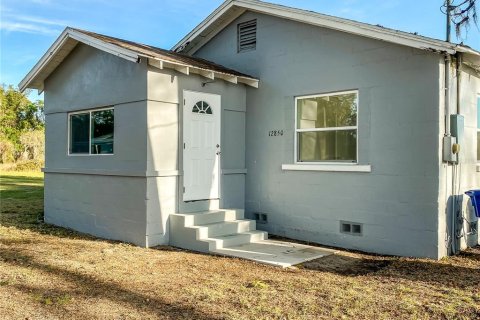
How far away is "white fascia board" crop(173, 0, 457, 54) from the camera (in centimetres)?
658

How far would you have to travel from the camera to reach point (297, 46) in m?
8.55

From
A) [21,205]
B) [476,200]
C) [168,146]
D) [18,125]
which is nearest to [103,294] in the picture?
[168,146]

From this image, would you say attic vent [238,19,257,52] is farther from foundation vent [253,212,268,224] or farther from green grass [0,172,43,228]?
green grass [0,172,43,228]

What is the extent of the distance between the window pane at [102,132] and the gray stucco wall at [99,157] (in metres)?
0.17

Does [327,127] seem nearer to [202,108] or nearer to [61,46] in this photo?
[202,108]

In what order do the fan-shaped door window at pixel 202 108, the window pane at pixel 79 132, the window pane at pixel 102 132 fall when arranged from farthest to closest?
1. the window pane at pixel 79 132
2. the window pane at pixel 102 132
3. the fan-shaped door window at pixel 202 108

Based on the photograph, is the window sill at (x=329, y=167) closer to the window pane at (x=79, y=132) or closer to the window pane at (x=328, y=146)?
the window pane at (x=328, y=146)

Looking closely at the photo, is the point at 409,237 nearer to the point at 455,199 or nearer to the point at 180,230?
the point at 455,199

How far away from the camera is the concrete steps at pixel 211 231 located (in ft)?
24.6

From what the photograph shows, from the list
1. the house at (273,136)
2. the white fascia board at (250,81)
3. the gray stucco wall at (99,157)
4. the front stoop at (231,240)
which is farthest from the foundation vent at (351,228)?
the gray stucco wall at (99,157)

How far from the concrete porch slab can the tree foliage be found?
29.0 meters

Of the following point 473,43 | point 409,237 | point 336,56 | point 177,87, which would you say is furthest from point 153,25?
point 409,237

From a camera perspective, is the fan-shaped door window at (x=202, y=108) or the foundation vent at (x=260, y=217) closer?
the fan-shaped door window at (x=202, y=108)

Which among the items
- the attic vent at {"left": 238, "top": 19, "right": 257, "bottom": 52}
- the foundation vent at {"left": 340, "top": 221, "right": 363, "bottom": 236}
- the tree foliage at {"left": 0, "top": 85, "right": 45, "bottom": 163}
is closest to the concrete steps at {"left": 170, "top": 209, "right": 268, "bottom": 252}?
the foundation vent at {"left": 340, "top": 221, "right": 363, "bottom": 236}
